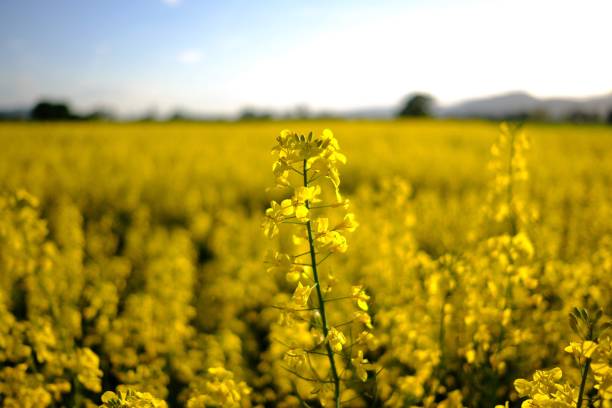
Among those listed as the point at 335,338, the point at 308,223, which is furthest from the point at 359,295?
the point at 308,223

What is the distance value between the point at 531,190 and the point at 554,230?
3149 mm

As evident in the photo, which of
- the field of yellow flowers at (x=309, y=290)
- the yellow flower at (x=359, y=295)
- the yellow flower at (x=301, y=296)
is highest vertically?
the yellow flower at (x=301, y=296)

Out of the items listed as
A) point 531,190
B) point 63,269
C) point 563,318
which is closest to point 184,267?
point 63,269

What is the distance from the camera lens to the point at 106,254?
675cm

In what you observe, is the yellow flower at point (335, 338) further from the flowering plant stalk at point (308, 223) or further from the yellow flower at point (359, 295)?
the yellow flower at point (359, 295)

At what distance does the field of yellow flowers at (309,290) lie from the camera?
152cm

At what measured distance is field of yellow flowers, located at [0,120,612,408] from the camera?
1519mm

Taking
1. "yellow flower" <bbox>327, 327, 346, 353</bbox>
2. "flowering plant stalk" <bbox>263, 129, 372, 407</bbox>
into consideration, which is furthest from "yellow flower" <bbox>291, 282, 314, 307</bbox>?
"yellow flower" <bbox>327, 327, 346, 353</bbox>

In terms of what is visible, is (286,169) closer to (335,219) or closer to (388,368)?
(388,368)

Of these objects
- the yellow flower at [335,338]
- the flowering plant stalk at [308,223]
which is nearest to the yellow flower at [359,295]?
the flowering plant stalk at [308,223]

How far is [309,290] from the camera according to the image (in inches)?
57.1

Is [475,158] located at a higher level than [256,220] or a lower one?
higher

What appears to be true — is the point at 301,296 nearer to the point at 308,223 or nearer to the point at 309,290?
the point at 309,290

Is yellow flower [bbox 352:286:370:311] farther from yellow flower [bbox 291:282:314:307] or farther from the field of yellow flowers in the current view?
yellow flower [bbox 291:282:314:307]
